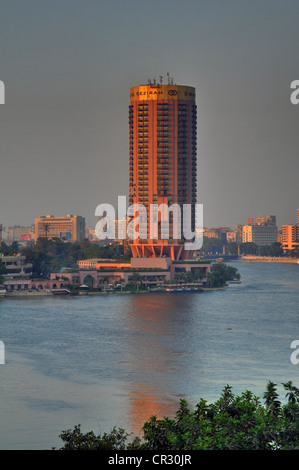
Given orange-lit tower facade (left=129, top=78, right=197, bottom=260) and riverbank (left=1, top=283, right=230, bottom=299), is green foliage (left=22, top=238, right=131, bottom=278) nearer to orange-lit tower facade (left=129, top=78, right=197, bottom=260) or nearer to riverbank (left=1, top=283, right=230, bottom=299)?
orange-lit tower facade (left=129, top=78, right=197, bottom=260)

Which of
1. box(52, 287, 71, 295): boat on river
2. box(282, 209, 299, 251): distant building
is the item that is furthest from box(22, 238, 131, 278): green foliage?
box(282, 209, 299, 251): distant building

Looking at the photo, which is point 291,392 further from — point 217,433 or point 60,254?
point 60,254

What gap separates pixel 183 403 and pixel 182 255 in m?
68.2

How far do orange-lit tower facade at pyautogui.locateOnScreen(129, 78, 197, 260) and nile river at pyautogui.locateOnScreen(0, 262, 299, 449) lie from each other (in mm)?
23066

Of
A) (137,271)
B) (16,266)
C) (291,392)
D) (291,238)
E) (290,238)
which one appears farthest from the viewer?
(290,238)

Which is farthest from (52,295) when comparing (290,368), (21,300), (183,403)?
(183,403)

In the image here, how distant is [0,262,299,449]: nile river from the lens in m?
26.2

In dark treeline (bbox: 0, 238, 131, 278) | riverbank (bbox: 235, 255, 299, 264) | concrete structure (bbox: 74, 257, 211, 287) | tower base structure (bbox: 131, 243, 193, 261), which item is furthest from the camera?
riverbank (bbox: 235, 255, 299, 264)

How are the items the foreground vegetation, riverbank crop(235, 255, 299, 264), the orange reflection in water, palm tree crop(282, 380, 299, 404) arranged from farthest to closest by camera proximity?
riverbank crop(235, 255, 299, 264), the orange reflection in water, palm tree crop(282, 380, 299, 404), the foreground vegetation

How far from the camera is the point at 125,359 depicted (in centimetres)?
3647

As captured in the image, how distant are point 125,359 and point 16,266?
155 ft

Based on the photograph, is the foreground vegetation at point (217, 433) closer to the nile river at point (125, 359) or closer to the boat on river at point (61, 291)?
the nile river at point (125, 359)

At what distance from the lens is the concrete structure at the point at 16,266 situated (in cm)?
7994

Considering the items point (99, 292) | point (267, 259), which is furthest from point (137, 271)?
point (267, 259)
